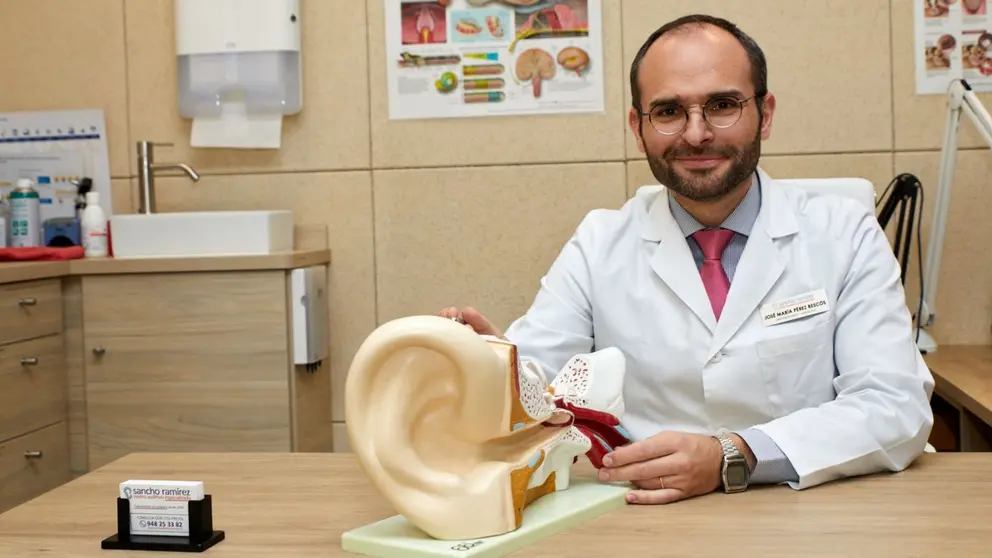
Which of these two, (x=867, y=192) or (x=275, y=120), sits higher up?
(x=275, y=120)

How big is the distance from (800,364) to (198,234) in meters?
1.86

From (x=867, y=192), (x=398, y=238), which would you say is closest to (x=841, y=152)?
(x=867, y=192)

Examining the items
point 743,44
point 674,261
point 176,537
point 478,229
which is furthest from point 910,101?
point 176,537

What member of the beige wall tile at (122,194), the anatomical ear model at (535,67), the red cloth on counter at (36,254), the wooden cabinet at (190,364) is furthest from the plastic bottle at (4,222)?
the anatomical ear model at (535,67)

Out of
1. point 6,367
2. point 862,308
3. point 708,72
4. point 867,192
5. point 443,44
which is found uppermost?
point 443,44

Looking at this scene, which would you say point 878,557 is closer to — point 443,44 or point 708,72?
point 708,72

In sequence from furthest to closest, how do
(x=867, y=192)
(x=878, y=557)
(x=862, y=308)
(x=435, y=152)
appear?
(x=435, y=152) → (x=867, y=192) → (x=862, y=308) → (x=878, y=557)

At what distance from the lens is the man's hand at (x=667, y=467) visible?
136cm

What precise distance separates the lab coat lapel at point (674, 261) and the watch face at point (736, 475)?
475 millimetres

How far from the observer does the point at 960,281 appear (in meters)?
3.15

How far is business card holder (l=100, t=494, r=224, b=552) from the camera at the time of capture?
1.20 metres

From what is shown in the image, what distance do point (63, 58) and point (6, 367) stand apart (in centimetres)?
114

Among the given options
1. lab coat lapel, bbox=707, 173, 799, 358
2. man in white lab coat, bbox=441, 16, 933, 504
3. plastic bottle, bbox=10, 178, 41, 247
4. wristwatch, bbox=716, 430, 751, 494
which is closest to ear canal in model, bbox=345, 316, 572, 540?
wristwatch, bbox=716, 430, 751, 494

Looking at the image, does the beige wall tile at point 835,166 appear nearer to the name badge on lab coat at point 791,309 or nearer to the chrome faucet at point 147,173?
the name badge on lab coat at point 791,309
